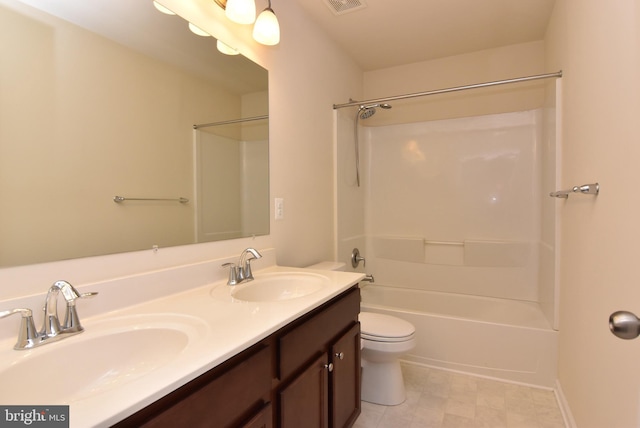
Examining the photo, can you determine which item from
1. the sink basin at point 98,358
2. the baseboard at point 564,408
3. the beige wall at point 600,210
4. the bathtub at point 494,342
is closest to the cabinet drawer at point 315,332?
the sink basin at point 98,358

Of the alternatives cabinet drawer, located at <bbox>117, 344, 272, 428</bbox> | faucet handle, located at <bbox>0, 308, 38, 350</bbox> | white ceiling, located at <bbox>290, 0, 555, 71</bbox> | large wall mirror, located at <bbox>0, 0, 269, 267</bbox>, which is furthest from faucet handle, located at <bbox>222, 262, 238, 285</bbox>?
white ceiling, located at <bbox>290, 0, 555, 71</bbox>


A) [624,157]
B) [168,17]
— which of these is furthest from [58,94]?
[624,157]

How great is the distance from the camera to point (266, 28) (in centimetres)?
154

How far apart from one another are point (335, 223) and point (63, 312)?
1.84m

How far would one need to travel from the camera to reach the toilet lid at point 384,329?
1.81 metres

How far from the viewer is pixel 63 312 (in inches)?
33.8

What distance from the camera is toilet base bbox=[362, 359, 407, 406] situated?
185 centimetres

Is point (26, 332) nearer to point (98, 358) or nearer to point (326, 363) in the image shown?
point (98, 358)

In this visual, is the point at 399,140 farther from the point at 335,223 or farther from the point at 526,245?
the point at 526,245

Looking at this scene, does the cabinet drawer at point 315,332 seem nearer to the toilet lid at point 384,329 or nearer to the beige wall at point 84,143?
the toilet lid at point 384,329

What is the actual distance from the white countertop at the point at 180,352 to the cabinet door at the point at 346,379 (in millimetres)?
281

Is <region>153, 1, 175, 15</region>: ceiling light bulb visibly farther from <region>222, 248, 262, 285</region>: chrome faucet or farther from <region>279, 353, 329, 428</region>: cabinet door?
<region>279, 353, 329, 428</region>: cabinet door

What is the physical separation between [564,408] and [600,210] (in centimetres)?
120

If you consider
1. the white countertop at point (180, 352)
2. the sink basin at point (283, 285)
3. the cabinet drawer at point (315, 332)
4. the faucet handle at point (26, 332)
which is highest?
the faucet handle at point (26, 332)
